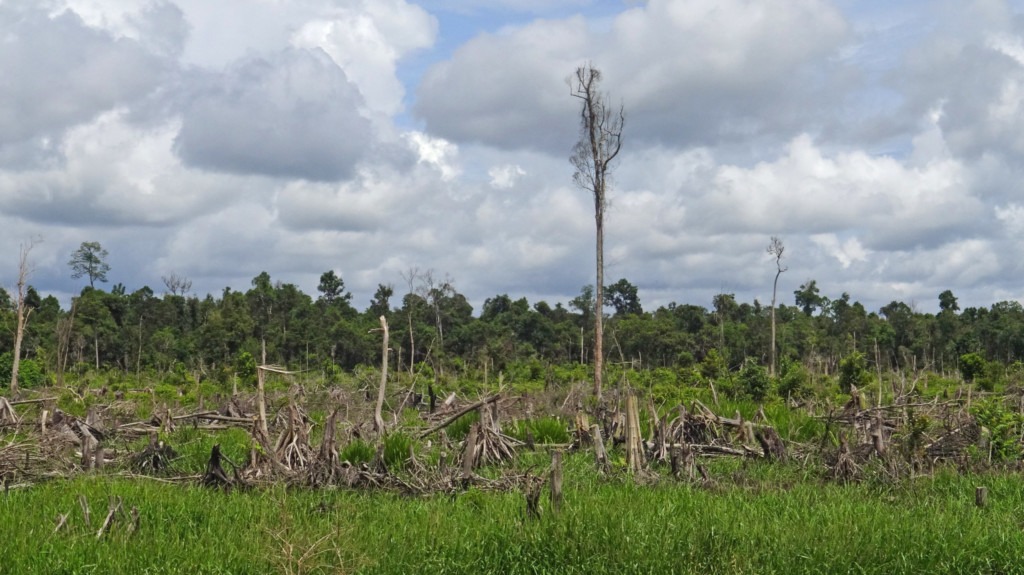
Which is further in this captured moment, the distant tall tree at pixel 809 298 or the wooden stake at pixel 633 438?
the distant tall tree at pixel 809 298

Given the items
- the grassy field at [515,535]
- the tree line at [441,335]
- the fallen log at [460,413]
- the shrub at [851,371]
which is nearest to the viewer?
the grassy field at [515,535]

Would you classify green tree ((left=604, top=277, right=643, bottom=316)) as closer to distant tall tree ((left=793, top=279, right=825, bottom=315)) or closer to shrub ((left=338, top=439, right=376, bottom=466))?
distant tall tree ((left=793, top=279, right=825, bottom=315))

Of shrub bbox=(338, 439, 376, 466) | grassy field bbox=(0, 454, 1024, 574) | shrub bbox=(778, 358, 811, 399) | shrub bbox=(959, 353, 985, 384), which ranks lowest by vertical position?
grassy field bbox=(0, 454, 1024, 574)

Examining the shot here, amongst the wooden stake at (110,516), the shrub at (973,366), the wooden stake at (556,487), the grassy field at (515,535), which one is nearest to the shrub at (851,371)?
the shrub at (973,366)

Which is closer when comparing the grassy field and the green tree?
the grassy field

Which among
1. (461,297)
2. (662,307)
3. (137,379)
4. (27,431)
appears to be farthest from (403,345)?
(27,431)

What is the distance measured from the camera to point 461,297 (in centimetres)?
6856

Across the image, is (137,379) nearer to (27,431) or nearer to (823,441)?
(27,431)

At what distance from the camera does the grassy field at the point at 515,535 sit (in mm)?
8523

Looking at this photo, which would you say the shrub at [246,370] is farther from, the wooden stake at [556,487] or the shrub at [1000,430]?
the wooden stake at [556,487]

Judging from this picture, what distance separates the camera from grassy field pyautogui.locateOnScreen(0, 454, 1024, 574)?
28.0ft

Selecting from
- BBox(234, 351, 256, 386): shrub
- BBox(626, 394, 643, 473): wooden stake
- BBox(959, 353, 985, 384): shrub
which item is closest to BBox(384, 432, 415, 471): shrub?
BBox(626, 394, 643, 473): wooden stake

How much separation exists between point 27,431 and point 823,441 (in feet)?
43.7

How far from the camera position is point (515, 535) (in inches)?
357
